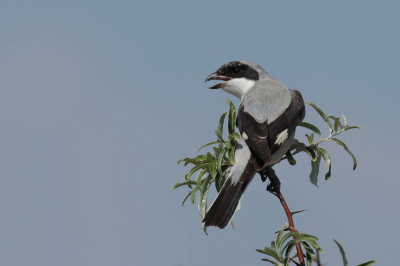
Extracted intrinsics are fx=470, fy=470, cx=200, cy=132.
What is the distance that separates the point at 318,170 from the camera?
383cm

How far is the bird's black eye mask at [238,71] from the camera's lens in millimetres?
5359

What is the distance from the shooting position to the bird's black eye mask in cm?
536

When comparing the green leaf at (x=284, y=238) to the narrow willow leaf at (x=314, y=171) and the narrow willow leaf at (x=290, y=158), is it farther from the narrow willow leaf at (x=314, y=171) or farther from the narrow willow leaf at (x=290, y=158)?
the narrow willow leaf at (x=290, y=158)

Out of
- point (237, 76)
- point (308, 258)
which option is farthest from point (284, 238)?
point (237, 76)

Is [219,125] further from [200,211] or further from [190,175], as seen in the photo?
[200,211]

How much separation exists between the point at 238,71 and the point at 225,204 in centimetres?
208

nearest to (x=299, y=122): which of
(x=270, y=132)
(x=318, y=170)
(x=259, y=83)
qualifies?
(x=270, y=132)

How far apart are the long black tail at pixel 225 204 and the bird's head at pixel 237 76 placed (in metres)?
1.58

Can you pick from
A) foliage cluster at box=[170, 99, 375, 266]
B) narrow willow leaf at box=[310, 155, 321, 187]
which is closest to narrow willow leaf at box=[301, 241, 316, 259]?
foliage cluster at box=[170, 99, 375, 266]

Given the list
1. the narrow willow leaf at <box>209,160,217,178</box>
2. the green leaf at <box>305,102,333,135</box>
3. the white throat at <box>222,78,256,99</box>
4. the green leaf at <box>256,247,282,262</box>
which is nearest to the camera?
the green leaf at <box>256,247,282,262</box>

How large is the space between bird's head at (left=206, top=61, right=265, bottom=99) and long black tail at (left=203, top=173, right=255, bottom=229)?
5.17 ft

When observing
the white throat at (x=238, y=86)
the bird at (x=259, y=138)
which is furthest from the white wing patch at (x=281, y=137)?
the white throat at (x=238, y=86)

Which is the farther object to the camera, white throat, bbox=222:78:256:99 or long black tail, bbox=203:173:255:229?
white throat, bbox=222:78:256:99

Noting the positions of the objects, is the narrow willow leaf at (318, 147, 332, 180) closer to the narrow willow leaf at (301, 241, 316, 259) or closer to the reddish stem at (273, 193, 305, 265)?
the reddish stem at (273, 193, 305, 265)
